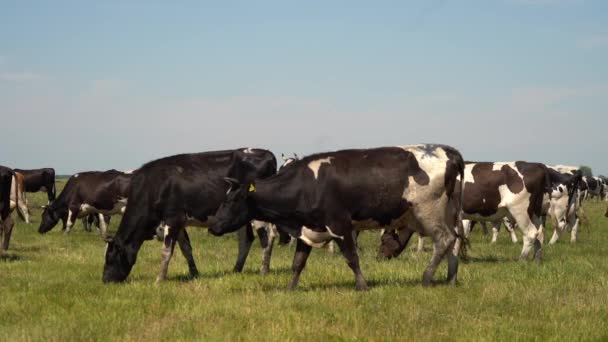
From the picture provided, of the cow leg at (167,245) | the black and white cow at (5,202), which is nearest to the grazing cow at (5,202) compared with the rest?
the black and white cow at (5,202)

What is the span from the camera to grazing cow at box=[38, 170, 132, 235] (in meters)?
23.9

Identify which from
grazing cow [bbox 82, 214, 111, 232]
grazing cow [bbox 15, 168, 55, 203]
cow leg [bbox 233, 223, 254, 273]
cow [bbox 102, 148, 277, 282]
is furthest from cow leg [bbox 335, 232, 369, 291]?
grazing cow [bbox 15, 168, 55, 203]

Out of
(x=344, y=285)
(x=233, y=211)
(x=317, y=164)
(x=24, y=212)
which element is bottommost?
(x=24, y=212)

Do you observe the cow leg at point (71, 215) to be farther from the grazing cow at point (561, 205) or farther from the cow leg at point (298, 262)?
the grazing cow at point (561, 205)

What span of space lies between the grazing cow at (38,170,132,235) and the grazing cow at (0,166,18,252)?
5.98 m

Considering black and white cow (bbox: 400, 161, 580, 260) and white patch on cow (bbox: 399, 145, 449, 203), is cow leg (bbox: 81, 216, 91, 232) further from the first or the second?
white patch on cow (bbox: 399, 145, 449, 203)

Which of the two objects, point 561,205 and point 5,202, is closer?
point 5,202

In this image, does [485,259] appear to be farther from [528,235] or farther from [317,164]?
[317,164]

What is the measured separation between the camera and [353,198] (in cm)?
1125

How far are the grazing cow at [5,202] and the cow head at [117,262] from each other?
17.8ft

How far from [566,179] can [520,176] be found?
26.6 feet

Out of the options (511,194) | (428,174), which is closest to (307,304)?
(428,174)

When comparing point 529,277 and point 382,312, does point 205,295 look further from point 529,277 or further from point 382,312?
point 529,277

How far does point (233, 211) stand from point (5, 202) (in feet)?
27.5
